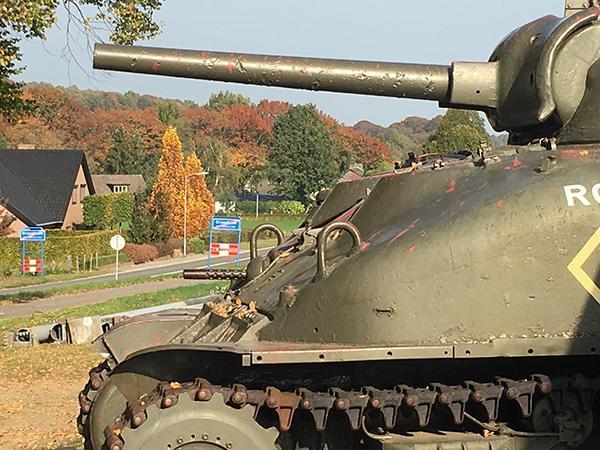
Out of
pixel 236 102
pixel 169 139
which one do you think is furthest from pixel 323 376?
pixel 236 102

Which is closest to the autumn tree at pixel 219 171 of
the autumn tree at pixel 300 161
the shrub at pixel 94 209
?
the autumn tree at pixel 300 161

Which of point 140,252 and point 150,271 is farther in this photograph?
point 140,252

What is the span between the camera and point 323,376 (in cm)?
674

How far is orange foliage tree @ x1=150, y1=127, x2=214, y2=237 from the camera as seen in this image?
62.8m

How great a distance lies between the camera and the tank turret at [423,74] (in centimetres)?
776

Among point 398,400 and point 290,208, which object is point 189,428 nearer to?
point 398,400

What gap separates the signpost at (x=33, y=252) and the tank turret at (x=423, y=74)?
3722 cm

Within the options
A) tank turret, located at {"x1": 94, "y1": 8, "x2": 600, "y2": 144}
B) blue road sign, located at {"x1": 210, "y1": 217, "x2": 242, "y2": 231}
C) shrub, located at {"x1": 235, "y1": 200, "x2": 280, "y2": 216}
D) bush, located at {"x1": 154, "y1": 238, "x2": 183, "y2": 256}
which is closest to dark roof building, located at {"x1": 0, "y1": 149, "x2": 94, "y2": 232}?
bush, located at {"x1": 154, "y1": 238, "x2": 183, "y2": 256}

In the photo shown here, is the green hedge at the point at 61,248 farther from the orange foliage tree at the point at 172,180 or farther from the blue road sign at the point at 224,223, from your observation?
the blue road sign at the point at 224,223

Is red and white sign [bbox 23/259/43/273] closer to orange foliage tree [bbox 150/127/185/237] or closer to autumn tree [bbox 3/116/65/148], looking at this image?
orange foliage tree [bbox 150/127/185/237]

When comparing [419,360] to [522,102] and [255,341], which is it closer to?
[255,341]

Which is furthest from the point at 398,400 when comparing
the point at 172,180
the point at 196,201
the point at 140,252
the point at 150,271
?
the point at 196,201

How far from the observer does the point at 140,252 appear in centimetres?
5703

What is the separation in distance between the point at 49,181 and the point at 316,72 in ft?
223
